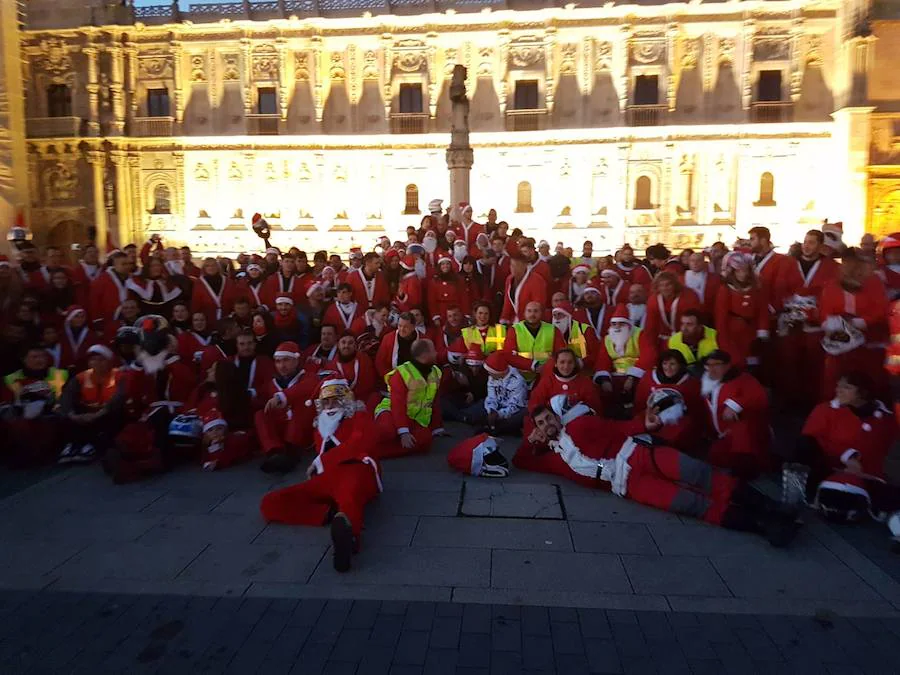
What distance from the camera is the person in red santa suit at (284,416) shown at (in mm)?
6310

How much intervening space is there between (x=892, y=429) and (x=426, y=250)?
7.18 m

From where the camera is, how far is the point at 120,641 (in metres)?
3.59

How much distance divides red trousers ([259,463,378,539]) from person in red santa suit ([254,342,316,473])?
1090mm

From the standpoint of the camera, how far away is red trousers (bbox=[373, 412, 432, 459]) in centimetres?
662

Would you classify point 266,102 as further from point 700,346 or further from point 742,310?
point 700,346

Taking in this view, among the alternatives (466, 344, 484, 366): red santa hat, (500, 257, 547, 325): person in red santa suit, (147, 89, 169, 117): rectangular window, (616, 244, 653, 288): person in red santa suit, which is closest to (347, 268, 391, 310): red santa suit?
(500, 257, 547, 325): person in red santa suit

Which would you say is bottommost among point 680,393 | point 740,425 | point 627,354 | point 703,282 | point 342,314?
point 740,425

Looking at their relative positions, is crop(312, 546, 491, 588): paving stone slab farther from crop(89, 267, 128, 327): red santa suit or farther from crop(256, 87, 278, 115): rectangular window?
crop(256, 87, 278, 115): rectangular window

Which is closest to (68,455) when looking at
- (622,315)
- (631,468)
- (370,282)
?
(370,282)

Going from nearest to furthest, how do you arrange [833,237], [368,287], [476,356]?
[476,356]
[833,237]
[368,287]

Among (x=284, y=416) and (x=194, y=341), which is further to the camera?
(x=194, y=341)

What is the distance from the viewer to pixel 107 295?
8.97m

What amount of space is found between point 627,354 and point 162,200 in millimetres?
30131

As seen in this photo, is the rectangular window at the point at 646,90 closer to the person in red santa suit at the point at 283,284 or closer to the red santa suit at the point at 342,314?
the person in red santa suit at the point at 283,284
